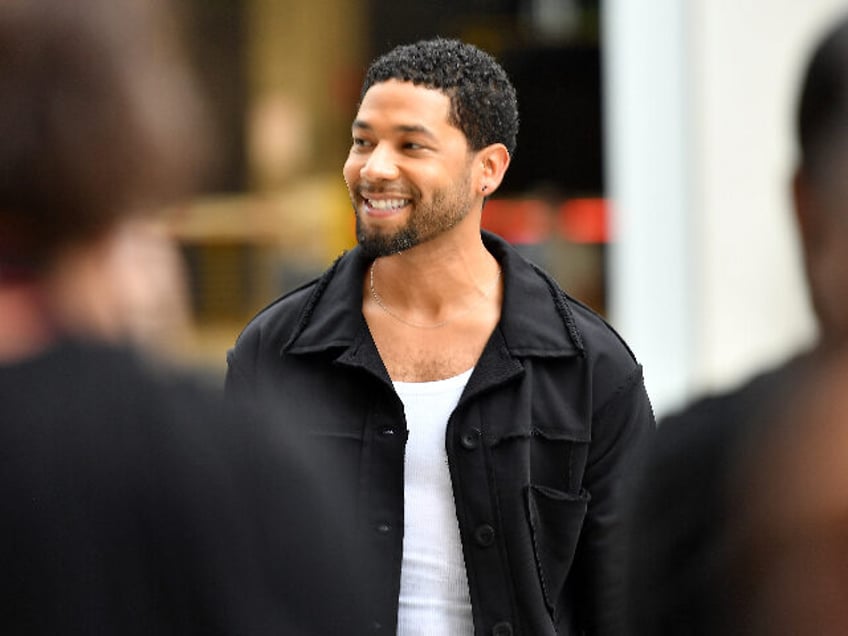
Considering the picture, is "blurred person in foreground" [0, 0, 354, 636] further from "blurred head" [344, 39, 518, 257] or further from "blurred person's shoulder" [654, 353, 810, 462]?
"blurred head" [344, 39, 518, 257]

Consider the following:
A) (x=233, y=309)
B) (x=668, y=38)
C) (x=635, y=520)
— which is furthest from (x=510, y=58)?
(x=635, y=520)

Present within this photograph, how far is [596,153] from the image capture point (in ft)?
23.9

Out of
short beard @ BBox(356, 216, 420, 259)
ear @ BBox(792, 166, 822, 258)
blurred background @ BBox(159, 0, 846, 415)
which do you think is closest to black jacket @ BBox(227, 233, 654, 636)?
short beard @ BBox(356, 216, 420, 259)

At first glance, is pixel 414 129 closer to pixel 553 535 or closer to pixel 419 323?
pixel 419 323

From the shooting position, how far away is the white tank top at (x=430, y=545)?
2.38m

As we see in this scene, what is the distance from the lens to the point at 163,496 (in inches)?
49.1

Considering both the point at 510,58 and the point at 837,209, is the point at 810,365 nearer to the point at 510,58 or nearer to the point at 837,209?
the point at 837,209

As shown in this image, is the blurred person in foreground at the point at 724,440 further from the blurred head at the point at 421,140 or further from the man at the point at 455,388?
the blurred head at the point at 421,140

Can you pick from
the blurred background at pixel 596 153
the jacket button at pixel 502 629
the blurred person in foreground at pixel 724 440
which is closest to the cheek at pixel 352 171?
the jacket button at pixel 502 629

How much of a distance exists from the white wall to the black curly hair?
13.9 feet

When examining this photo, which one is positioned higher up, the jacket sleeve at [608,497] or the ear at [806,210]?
the ear at [806,210]

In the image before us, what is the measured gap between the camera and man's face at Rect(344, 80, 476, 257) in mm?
2455

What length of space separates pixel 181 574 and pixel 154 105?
0.40m

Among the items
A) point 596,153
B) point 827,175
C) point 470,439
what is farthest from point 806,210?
point 596,153
